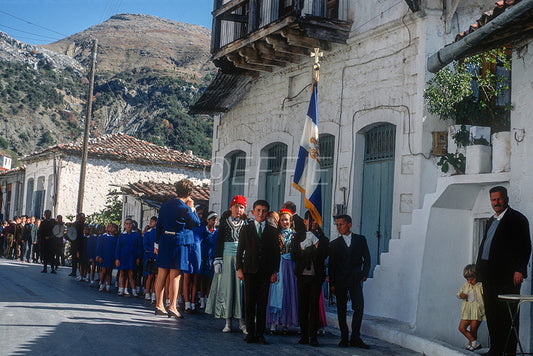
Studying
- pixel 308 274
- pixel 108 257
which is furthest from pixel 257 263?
pixel 108 257

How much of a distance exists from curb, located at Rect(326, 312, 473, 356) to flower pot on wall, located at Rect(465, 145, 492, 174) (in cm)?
231

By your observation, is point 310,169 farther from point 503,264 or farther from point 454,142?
point 503,264

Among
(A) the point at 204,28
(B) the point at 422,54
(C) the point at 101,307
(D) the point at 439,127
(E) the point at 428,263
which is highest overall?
(A) the point at 204,28

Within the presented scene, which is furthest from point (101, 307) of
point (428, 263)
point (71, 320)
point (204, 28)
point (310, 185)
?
point (204, 28)

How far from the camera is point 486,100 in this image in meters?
10.2

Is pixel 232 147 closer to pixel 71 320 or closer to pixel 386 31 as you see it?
pixel 386 31

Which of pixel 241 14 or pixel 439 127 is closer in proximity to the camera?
pixel 439 127

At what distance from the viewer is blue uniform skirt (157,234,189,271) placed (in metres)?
9.84

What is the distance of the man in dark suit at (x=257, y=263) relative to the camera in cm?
810

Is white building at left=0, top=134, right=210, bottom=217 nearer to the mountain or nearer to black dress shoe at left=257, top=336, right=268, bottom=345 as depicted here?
black dress shoe at left=257, top=336, right=268, bottom=345

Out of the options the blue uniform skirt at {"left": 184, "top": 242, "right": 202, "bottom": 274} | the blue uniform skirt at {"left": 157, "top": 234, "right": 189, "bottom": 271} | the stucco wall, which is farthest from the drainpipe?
the stucco wall

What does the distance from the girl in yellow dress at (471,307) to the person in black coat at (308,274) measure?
73.1 inches

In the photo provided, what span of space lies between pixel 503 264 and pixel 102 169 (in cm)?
2672

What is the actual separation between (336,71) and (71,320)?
7.60 metres
